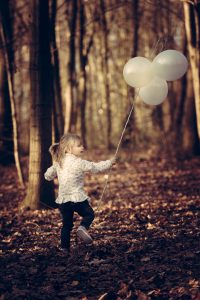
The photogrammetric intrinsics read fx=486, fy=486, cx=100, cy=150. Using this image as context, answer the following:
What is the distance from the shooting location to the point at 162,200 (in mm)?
10094

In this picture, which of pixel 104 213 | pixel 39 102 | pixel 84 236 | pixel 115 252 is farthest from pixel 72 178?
pixel 39 102

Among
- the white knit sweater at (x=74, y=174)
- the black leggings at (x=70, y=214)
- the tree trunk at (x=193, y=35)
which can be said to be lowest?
the black leggings at (x=70, y=214)

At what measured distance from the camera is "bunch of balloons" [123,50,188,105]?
272 inches

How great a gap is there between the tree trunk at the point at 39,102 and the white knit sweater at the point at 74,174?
Result: 2912mm

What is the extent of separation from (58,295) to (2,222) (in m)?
3.97

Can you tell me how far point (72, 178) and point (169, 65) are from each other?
7.03 ft

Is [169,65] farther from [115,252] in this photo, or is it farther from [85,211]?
[115,252]

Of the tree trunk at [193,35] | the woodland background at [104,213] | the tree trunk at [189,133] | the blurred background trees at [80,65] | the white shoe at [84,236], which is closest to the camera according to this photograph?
the woodland background at [104,213]

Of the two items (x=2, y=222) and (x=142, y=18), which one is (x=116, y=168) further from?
(x=142, y=18)

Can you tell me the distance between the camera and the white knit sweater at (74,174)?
6238 mm

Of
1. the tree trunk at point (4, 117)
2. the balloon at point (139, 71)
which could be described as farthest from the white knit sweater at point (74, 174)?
the tree trunk at point (4, 117)

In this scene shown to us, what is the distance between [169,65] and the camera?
22.6 feet

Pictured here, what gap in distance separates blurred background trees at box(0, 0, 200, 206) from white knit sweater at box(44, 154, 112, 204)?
223 cm

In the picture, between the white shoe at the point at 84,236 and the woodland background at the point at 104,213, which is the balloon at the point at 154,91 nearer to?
the woodland background at the point at 104,213
